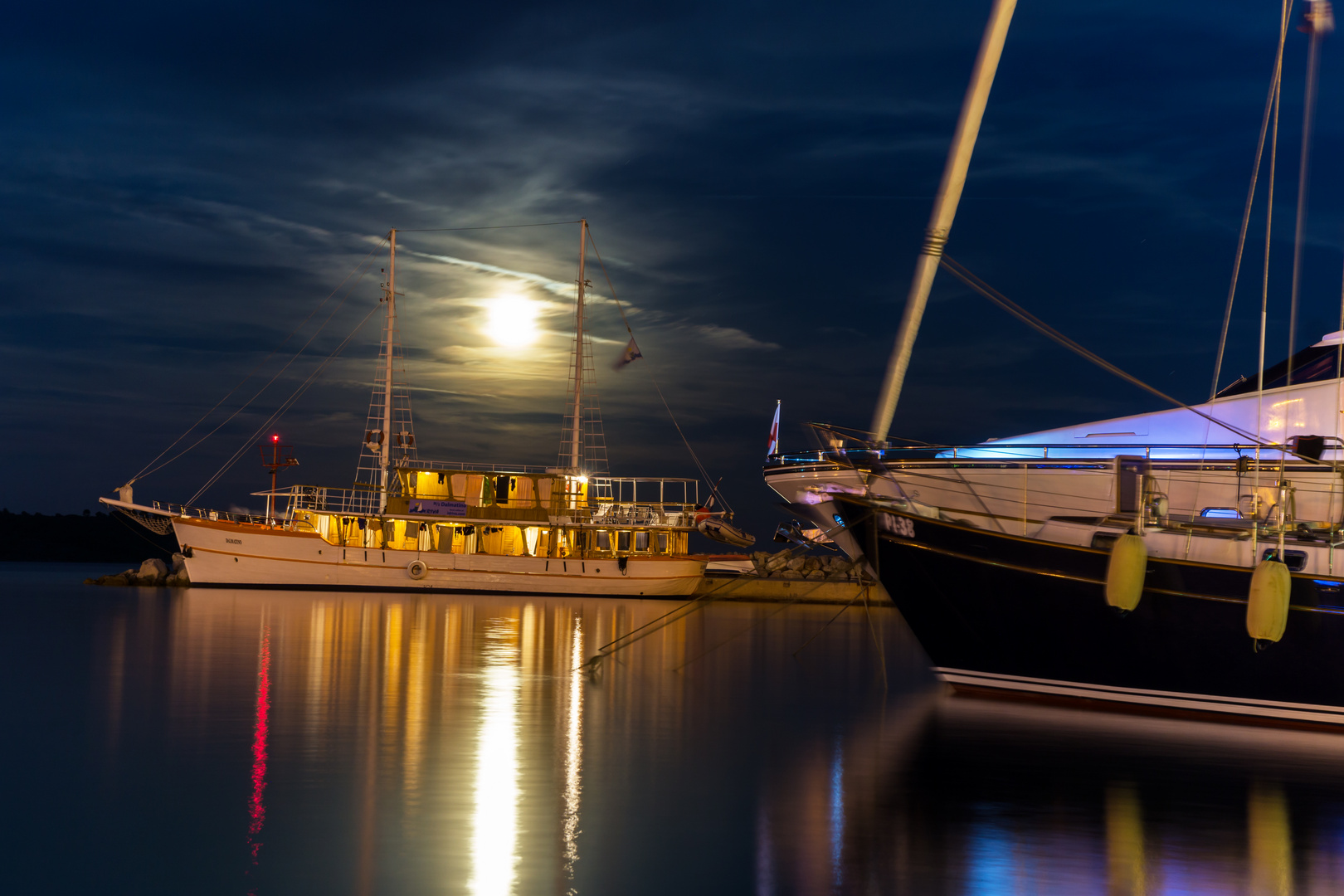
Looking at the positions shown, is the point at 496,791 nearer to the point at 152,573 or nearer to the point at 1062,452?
the point at 1062,452

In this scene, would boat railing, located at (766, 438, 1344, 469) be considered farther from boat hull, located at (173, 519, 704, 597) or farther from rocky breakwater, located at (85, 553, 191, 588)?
rocky breakwater, located at (85, 553, 191, 588)

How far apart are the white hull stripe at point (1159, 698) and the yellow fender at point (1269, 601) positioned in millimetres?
1579

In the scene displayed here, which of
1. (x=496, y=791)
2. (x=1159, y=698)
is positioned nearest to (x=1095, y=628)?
(x=1159, y=698)

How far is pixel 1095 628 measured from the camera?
1573cm

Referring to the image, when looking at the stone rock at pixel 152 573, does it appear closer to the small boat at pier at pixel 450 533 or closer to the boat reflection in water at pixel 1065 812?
the small boat at pier at pixel 450 533

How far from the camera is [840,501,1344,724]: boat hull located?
14758 millimetres

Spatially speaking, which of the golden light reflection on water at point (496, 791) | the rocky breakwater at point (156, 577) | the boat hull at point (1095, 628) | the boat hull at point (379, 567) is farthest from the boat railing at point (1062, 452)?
the rocky breakwater at point (156, 577)

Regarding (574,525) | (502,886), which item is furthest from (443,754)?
(574,525)

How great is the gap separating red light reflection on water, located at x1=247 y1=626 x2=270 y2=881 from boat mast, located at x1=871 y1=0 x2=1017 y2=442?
21.0ft

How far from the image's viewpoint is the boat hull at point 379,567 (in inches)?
1896

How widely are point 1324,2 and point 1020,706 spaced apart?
1018 cm

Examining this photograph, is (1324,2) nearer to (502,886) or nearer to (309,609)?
(502,886)

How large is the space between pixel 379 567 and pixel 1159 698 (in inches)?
1524

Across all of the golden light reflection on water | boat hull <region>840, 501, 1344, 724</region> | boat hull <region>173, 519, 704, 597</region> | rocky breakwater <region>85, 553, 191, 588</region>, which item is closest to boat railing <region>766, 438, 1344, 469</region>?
boat hull <region>840, 501, 1344, 724</region>
